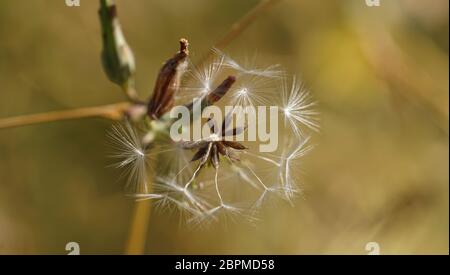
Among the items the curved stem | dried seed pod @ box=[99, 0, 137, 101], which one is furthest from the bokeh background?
dried seed pod @ box=[99, 0, 137, 101]

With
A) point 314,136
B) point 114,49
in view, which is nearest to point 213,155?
point 114,49

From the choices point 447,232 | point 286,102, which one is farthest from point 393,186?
point 286,102

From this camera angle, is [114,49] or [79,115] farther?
[79,115]

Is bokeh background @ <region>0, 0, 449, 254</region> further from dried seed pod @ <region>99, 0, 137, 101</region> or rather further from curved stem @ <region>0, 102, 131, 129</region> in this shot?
dried seed pod @ <region>99, 0, 137, 101</region>

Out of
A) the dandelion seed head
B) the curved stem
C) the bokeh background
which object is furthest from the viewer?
the bokeh background

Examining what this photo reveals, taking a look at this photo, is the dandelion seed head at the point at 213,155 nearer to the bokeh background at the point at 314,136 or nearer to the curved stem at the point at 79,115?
the curved stem at the point at 79,115

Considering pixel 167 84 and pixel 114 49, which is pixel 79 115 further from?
pixel 167 84
